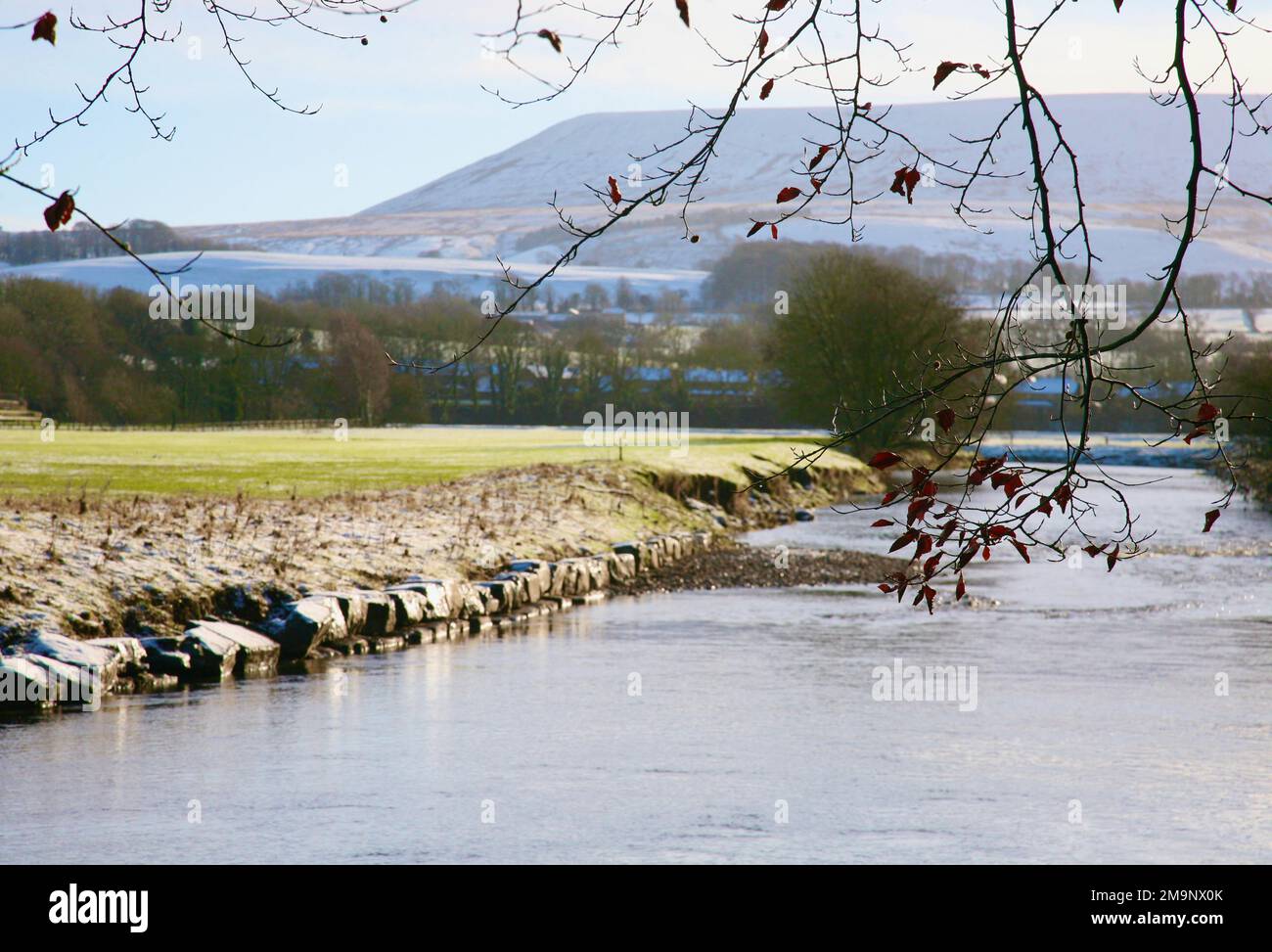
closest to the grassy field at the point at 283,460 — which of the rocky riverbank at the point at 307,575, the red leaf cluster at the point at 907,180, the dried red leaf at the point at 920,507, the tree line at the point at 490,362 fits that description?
the rocky riverbank at the point at 307,575

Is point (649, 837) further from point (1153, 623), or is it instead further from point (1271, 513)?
point (1271, 513)

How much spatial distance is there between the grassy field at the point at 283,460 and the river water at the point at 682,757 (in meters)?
8.77

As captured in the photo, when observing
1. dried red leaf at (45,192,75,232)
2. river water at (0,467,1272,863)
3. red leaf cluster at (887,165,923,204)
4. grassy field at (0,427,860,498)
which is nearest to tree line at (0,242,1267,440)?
grassy field at (0,427,860,498)

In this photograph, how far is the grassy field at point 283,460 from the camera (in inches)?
1268

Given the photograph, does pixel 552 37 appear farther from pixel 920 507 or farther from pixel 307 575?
pixel 307 575

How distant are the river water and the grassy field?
345 inches

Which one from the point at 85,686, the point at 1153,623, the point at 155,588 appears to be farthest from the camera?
the point at 1153,623

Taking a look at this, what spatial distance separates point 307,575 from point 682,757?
32.1 ft

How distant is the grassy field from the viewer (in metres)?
32.2

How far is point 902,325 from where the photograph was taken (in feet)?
205

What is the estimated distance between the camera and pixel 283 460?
154ft

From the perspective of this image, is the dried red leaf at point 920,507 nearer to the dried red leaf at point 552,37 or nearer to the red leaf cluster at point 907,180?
the red leaf cluster at point 907,180
